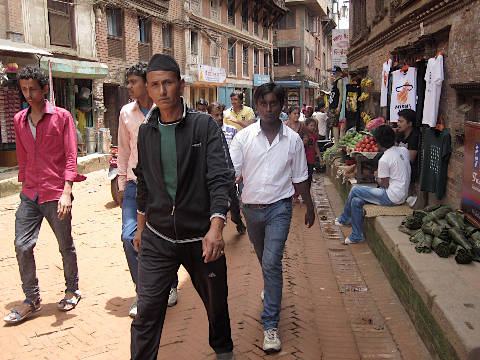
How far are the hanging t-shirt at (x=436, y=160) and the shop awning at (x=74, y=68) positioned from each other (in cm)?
1051

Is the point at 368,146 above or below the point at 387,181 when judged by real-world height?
above

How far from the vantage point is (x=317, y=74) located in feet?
163

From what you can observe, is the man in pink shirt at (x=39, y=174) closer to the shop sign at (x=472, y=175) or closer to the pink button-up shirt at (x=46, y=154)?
the pink button-up shirt at (x=46, y=154)

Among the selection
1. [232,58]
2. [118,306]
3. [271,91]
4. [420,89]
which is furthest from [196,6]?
[118,306]

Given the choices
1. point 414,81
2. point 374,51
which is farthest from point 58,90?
point 414,81

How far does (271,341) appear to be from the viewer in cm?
366

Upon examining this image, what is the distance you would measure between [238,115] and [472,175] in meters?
4.36

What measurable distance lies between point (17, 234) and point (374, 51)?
420 inches

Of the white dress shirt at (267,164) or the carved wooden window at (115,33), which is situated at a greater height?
the carved wooden window at (115,33)

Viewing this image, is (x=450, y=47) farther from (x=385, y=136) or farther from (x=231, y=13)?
(x=231, y=13)

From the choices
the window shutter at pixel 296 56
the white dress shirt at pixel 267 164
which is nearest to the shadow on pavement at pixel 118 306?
the white dress shirt at pixel 267 164

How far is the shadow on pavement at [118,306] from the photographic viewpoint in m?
4.44

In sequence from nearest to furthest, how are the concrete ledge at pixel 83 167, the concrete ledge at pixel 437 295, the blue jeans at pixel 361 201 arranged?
the concrete ledge at pixel 437 295, the blue jeans at pixel 361 201, the concrete ledge at pixel 83 167

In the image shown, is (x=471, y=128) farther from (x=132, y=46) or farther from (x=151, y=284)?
(x=132, y=46)
